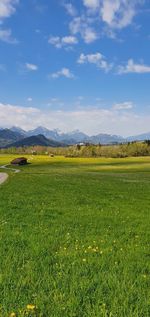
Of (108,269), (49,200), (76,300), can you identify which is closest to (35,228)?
(108,269)

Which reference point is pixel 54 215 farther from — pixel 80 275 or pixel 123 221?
pixel 80 275

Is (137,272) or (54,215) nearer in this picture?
(137,272)

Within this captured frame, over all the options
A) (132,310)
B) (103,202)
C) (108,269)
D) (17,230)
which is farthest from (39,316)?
(103,202)

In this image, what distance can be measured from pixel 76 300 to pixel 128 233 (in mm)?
7239

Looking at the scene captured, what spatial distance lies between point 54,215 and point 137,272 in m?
9.46

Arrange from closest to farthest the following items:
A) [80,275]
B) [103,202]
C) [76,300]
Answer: [76,300]
[80,275]
[103,202]

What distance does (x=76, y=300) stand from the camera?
707 centimetres

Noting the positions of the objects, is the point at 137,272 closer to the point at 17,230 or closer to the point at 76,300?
the point at 76,300

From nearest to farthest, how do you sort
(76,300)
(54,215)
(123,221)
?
1. (76,300)
2. (123,221)
3. (54,215)

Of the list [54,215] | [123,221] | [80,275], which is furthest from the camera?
[54,215]

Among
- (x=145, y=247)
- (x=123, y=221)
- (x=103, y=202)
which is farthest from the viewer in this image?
(x=103, y=202)

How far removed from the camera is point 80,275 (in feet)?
28.5

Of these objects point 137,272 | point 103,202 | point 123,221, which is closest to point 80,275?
point 137,272

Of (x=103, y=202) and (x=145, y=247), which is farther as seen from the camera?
(x=103, y=202)
